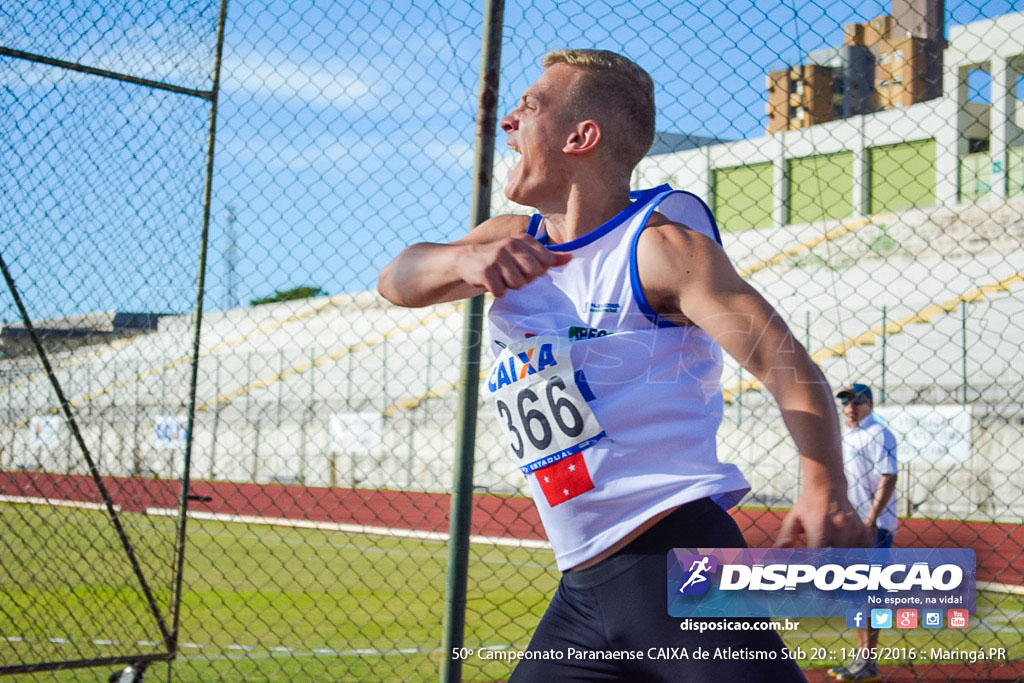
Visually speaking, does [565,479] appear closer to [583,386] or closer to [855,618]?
[583,386]

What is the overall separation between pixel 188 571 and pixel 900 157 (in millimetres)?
13339

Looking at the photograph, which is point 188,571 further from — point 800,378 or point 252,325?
point 252,325

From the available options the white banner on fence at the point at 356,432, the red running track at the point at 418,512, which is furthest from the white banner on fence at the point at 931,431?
the white banner on fence at the point at 356,432

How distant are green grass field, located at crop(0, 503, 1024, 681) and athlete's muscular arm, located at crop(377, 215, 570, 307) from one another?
7.54ft

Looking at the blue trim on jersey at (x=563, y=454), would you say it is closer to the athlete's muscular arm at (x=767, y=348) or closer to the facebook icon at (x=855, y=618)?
the athlete's muscular arm at (x=767, y=348)

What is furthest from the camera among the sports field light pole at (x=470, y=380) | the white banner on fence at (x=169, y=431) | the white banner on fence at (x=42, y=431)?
the white banner on fence at (x=169, y=431)

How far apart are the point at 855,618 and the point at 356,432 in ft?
65.2

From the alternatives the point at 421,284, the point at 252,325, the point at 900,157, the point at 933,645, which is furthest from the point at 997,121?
the point at 252,325

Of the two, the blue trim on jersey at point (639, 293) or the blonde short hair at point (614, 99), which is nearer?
the blue trim on jersey at point (639, 293)

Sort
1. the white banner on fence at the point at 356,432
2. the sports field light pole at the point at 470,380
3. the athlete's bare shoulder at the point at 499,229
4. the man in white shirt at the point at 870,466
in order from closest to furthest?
the athlete's bare shoulder at the point at 499,229 < the sports field light pole at the point at 470,380 < the man in white shirt at the point at 870,466 < the white banner on fence at the point at 356,432

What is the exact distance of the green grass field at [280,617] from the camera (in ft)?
18.8

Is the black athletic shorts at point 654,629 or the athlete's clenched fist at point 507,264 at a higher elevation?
the athlete's clenched fist at point 507,264

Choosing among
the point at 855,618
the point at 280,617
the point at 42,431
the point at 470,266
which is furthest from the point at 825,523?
the point at 42,431

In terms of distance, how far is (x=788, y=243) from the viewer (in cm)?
2130
